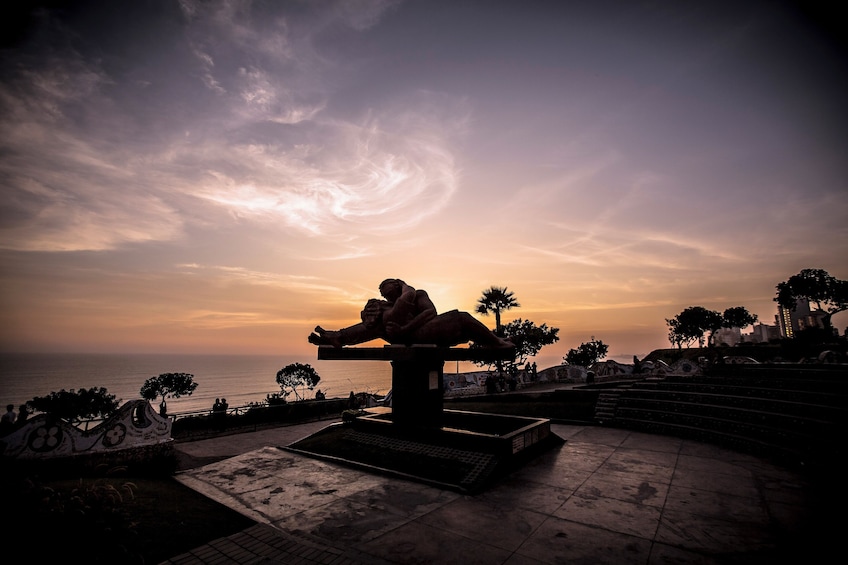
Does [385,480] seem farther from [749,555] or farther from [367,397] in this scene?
[367,397]

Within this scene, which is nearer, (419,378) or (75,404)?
(419,378)

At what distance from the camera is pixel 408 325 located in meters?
11.2

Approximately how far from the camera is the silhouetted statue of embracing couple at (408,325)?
441 inches

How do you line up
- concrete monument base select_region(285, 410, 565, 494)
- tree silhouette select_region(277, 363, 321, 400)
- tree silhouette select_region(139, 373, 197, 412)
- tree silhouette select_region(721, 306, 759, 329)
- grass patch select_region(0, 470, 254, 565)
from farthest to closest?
tree silhouette select_region(721, 306, 759, 329) → tree silhouette select_region(277, 363, 321, 400) → tree silhouette select_region(139, 373, 197, 412) → concrete monument base select_region(285, 410, 565, 494) → grass patch select_region(0, 470, 254, 565)

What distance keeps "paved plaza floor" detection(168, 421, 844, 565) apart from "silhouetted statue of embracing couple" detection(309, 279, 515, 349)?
3.76 metres

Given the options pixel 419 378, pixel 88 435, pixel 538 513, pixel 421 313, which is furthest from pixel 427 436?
pixel 88 435

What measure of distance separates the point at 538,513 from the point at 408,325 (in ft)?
19.6

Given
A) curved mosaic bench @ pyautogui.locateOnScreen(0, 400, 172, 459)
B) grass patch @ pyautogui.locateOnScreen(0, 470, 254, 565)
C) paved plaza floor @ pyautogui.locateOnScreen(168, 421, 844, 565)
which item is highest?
grass patch @ pyautogui.locateOnScreen(0, 470, 254, 565)

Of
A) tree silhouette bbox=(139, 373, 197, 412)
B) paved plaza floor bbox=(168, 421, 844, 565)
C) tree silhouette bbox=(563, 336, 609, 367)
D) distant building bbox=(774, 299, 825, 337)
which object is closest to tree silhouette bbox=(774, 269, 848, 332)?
distant building bbox=(774, 299, 825, 337)

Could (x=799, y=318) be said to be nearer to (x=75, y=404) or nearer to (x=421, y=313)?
(x=421, y=313)

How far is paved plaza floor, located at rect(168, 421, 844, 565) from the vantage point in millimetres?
5199

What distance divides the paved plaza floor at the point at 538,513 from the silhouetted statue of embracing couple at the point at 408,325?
3.76m

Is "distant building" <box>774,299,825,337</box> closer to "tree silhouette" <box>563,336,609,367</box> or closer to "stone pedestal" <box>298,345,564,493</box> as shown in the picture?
"tree silhouette" <box>563,336,609,367</box>

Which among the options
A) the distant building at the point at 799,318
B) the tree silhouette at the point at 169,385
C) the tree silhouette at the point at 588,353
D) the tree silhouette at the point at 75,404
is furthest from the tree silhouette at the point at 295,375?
the distant building at the point at 799,318
